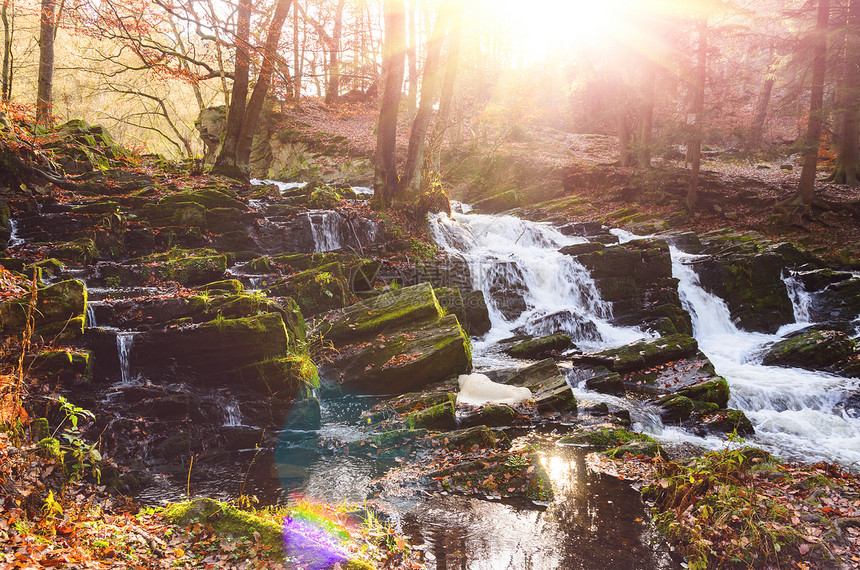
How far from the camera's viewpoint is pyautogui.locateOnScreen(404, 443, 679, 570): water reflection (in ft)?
13.8

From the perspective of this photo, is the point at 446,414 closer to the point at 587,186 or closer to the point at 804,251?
the point at 804,251

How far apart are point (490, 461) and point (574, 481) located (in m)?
1.02

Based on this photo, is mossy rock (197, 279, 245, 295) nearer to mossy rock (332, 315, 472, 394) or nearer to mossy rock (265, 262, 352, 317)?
mossy rock (265, 262, 352, 317)

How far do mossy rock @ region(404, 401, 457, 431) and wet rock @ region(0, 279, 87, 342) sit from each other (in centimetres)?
487

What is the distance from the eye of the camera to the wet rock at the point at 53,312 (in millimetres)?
5891

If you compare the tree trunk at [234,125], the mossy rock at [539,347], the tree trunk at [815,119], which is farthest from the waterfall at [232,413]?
the tree trunk at [815,119]

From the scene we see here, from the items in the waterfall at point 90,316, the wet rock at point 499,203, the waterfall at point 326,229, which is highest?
the wet rock at point 499,203

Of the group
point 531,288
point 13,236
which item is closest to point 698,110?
point 531,288

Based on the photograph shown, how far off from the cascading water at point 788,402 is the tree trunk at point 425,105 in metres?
9.72

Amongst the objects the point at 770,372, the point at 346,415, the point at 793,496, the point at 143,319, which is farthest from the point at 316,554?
the point at 770,372

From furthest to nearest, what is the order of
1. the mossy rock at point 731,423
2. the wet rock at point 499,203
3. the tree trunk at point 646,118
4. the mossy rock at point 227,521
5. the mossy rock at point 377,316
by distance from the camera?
the wet rock at point 499,203, the tree trunk at point 646,118, the mossy rock at point 377,316, the mossy rock at point 731,423, the mossy rock at point 227,521

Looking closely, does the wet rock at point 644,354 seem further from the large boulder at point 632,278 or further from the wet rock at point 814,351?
the large boulder at point 632,278

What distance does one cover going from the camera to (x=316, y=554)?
3.50 meters

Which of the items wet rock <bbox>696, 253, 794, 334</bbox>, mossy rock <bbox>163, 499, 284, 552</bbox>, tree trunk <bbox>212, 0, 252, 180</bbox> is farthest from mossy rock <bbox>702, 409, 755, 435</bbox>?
tree trunk <bbox>212, 0, 252, 180</bbox>
